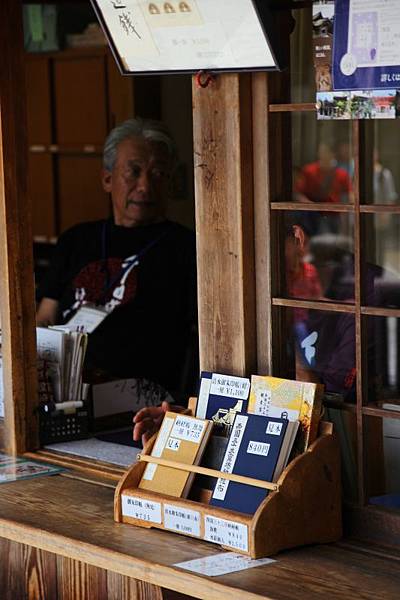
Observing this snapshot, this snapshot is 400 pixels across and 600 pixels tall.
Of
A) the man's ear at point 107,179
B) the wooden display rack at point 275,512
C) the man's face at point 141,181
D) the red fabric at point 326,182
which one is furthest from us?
the red fabric at point 326,182

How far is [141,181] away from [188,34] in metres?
1.74

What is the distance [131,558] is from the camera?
2.41 metres

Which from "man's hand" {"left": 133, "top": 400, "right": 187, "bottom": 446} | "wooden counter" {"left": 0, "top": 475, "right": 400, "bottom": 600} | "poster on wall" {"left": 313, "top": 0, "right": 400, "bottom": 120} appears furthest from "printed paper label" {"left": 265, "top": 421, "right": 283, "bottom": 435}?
"poster on wall" {"left": 313, "top": 0, "right": 400, "bottom": 120}

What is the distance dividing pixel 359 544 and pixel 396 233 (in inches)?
105

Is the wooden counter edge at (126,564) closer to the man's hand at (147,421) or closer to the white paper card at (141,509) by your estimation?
the white paper card at (141,509)

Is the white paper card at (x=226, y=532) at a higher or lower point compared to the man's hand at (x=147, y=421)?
lower

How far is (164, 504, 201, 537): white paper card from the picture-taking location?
2.51m

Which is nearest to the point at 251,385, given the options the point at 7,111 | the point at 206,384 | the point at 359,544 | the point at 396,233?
the point at 206,384

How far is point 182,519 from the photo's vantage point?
2541 mm

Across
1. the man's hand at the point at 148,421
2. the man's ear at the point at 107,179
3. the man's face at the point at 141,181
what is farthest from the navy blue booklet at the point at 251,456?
the man's ear at the point at 107,179

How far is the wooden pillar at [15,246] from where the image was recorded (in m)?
3.23

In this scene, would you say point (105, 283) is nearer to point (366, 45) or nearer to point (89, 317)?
point (89, 317)

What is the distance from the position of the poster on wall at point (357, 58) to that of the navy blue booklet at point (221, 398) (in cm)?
63

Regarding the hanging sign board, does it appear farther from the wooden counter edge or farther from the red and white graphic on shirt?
the red and white graphic on shirt
